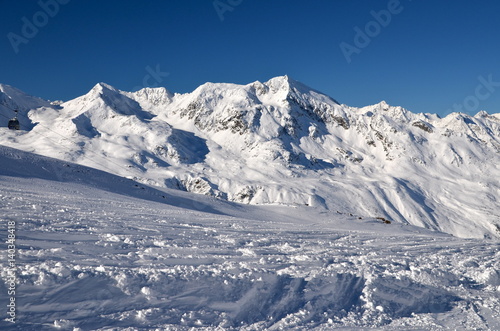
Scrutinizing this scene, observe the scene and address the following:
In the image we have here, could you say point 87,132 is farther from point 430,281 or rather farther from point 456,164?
point 456,164

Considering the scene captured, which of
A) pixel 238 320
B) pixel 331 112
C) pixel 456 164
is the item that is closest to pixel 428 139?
pixel 456 164

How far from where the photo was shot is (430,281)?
977cm

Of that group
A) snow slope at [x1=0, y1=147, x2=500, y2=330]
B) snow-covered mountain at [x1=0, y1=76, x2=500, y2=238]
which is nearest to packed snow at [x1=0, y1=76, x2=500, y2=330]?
snow slope at [x1=0, y1=147, x2=500, y2=330]

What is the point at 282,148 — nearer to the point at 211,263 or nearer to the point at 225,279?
the point at 211,263

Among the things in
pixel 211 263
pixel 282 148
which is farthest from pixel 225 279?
pixel 282 148

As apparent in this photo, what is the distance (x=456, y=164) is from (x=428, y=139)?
773 inches

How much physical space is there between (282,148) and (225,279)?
428 ft

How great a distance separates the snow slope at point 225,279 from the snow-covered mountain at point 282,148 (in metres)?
73.5

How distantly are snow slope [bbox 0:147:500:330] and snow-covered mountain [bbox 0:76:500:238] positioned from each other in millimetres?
73522

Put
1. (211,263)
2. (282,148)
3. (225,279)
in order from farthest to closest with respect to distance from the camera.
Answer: (282,148), (211,263), (225,279)

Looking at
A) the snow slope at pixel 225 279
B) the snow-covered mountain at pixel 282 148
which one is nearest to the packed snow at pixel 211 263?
the snow slope at pixel 225 279

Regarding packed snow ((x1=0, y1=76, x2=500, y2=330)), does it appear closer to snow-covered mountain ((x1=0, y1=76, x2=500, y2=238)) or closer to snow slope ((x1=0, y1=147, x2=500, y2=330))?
snow slope ((x1=0, y1=147, x2=500, y2=330))

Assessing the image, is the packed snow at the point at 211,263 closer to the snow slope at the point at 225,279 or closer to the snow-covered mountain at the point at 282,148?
the snow slope at the point at 225,279

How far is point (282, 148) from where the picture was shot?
452ft
